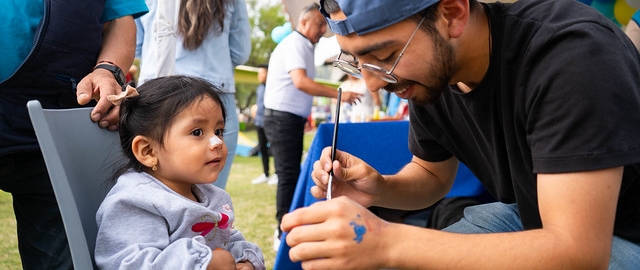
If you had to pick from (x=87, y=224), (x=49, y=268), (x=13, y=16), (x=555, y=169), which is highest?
(x=13, y=16)

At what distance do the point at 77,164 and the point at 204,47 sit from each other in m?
1.57

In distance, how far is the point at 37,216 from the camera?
155 cm

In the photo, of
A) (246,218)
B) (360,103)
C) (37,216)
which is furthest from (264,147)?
(37,216)

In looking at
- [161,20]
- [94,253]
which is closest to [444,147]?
[94,253]

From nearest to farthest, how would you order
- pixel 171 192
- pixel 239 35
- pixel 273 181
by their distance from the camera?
pixel 171 192 → pixel 239 35 → pixel 273 181

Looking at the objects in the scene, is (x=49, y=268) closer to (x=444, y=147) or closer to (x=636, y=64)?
(x=444, y=147)

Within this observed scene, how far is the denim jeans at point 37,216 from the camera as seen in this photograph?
59.3 inches

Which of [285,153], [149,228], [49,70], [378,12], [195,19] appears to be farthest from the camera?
[285,153]

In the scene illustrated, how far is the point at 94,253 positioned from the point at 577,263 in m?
0.96

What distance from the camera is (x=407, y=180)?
1649 mm

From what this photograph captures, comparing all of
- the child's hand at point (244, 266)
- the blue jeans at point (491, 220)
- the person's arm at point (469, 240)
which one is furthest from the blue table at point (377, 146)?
the person's arm at point (469, 240)

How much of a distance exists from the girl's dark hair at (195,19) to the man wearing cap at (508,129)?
150 centimetres

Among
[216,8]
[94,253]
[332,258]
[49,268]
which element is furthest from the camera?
[216,8]

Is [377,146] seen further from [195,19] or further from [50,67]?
[50,67]
